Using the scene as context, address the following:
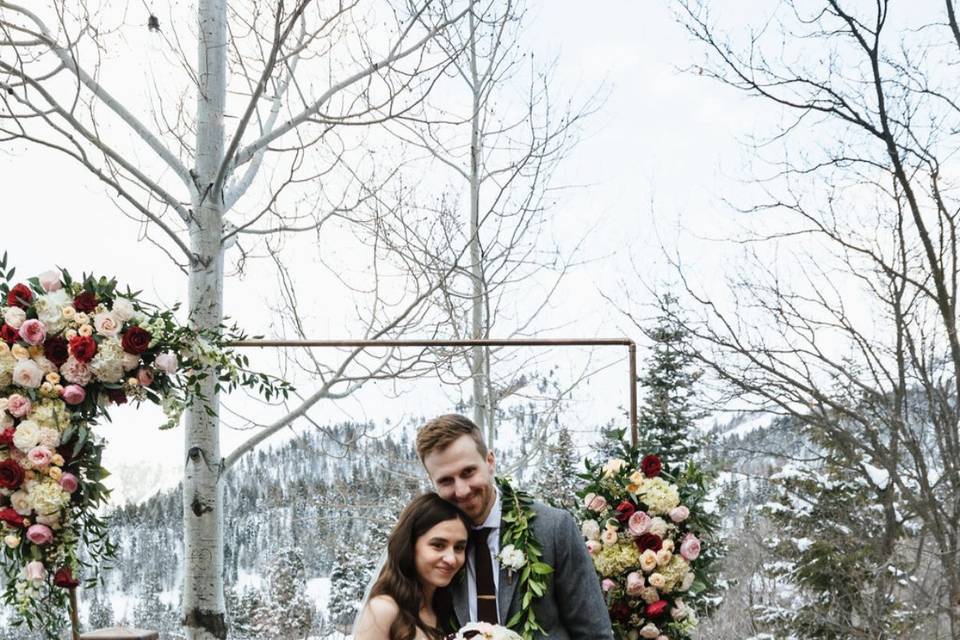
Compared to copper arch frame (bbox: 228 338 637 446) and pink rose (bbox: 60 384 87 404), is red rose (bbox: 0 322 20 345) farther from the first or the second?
copper arch frame (bbox: 228 338 637 446)

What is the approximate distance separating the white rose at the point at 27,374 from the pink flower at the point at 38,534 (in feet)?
1.44

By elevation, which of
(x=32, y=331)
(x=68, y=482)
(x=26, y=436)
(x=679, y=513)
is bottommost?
(x=679, y=513)

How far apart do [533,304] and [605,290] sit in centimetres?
189

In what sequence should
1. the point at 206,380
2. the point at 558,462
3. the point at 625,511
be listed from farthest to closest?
the point at 558,462 < the point at 206,380 < the point at 625,511

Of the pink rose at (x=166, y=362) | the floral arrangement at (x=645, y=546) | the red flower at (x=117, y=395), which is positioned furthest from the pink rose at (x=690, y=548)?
the red flower at (x=117, y=395)

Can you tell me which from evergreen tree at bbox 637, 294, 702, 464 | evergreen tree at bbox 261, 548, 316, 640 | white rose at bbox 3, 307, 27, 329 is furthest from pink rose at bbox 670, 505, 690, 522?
evergreen tree at bbox 637, 294, 702, 464

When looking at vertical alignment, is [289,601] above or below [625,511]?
below

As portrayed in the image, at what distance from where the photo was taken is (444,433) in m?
2.64

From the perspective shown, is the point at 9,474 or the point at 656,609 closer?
the point at 9,474

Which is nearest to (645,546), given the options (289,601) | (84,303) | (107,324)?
(107,324)

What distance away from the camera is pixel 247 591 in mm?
6918

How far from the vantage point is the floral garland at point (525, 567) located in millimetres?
2645

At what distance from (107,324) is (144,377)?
21 cm

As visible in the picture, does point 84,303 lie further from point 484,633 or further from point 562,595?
point 562,595
